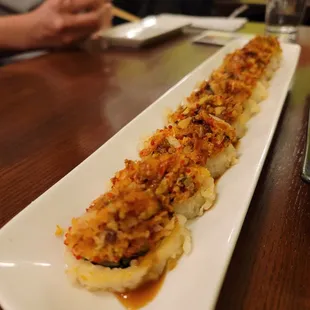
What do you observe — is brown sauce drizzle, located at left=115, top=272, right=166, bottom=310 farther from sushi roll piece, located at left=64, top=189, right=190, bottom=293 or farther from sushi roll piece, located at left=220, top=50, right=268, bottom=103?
sushi roll piece, located at left=220, top=50, right=268, bottom=103

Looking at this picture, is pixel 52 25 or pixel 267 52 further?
pixel 52 25

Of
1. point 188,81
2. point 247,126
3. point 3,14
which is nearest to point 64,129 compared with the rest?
point 188,81

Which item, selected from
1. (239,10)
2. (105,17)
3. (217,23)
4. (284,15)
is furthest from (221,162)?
(239,10)

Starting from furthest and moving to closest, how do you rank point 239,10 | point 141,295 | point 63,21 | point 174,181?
point 239,10
point 63,21
point 174,181
point 141,295

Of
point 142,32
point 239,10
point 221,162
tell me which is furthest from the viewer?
point 239,10

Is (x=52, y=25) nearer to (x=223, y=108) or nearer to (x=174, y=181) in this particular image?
(x=223, y=108)

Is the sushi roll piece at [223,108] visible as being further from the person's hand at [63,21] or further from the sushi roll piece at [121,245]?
the person's hand at [63,21]

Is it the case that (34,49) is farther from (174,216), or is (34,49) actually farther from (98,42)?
(174,216)
